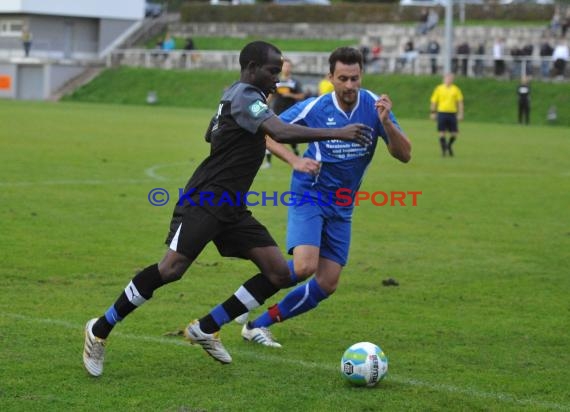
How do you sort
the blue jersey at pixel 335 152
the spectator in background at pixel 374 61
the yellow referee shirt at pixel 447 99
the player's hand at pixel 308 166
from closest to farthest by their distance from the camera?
the player's hand at pixel 308 166
the blue jersey at pixel 335 152
the yellow referee shirt at pixel 447 99
the spectator in background at pixel 374 61

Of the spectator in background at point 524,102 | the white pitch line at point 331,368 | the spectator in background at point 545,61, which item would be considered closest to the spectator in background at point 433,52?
the spectator in background at point 545,61

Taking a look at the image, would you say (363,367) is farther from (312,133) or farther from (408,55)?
(408,55)

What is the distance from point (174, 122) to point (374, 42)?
77.4ft

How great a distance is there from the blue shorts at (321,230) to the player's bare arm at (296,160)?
23.5 inches

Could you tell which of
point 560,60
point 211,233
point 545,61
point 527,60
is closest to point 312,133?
point 211,233

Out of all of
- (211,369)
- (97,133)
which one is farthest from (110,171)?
(211,369)

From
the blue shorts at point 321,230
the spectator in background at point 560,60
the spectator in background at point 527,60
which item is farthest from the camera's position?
the spectator in background at point 527,60

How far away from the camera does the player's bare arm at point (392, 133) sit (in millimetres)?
7523

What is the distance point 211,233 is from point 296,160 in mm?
697

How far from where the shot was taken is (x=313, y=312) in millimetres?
9250

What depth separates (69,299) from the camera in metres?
9.26

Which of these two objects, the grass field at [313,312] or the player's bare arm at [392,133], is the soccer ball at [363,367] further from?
the player's bare arm at [392,133]

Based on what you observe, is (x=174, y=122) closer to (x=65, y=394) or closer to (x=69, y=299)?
(x=69, y=299)

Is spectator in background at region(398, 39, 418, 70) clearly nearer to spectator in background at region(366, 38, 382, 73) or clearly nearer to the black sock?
spectator in background at region(366, 38, 382, 73)
